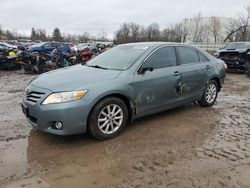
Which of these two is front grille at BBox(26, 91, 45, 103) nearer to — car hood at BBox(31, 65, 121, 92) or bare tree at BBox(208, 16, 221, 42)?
car hood at BBox(31, 65, 121, 92)

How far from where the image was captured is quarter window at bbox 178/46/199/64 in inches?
243

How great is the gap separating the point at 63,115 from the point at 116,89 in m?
0.95

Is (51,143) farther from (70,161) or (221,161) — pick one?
(221,161)

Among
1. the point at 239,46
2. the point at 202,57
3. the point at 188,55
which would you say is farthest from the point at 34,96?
the point at 239,46

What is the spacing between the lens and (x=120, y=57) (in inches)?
223

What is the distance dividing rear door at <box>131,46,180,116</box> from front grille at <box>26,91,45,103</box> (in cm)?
148

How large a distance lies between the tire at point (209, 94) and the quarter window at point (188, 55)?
76 centimetres

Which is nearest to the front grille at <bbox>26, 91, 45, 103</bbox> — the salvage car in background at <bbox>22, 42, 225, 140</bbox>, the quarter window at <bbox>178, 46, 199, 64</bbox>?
the salvage car in background at <bbox>22, 42, 225, 140</bbox>

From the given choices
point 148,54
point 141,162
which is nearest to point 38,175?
point 141,162

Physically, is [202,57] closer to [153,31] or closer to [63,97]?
[63,97]

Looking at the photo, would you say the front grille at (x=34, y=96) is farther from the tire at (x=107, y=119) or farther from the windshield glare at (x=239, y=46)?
the windshield glare at (x=239, y=46)

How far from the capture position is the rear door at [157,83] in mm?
5150

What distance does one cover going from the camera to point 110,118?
4.80 meters

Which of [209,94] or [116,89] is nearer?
[116,89]
